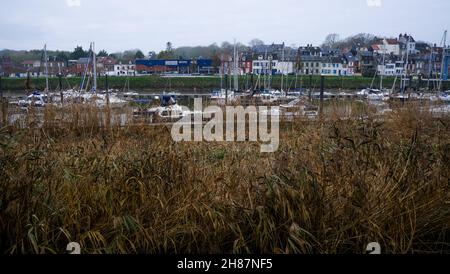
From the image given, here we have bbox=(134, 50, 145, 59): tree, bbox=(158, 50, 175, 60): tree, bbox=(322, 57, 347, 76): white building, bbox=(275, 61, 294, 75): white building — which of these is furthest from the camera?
bbox=(134, 50, 145, 59): tree

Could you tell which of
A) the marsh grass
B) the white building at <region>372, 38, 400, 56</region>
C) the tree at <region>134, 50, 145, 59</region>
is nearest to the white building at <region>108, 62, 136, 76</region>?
the tree at <region>134, 50, 145, 59</region>

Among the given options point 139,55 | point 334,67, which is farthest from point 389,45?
point 139,55

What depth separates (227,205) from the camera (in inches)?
94.2

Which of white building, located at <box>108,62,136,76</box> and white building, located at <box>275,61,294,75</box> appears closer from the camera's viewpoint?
white building, located at <box>275,61,294,75</box>

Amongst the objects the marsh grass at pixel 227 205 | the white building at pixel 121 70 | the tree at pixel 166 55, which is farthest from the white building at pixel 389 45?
the marsh grass at pixel 227 205

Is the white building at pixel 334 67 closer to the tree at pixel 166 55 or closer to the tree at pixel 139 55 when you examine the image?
the tree at pixel 166 55

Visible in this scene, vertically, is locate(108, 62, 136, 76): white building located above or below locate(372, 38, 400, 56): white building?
below

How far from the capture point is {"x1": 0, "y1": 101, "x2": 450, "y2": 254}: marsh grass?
2.12 meters

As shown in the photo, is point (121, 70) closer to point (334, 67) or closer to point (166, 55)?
point (166, 55)

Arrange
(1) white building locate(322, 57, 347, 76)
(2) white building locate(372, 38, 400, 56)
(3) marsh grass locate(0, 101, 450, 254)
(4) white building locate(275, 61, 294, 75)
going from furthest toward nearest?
(1) white building locate(322, 57, 347, 76), (2) white building locate(372, 38, 400, 56), (4) white building locate(275, 61, 294, 75), (3) marsh grass locate(0, 101, 450, 254)

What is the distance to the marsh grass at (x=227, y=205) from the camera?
212 cm

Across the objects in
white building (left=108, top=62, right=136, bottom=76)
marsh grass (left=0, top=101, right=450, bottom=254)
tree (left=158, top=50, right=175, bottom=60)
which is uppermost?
tree (left=158, top=50, right=175, bottom=60)

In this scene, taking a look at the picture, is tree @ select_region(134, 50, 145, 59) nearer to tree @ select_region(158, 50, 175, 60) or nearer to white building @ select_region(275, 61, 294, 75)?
tree @ select_region(158, 50, 175, 60)
